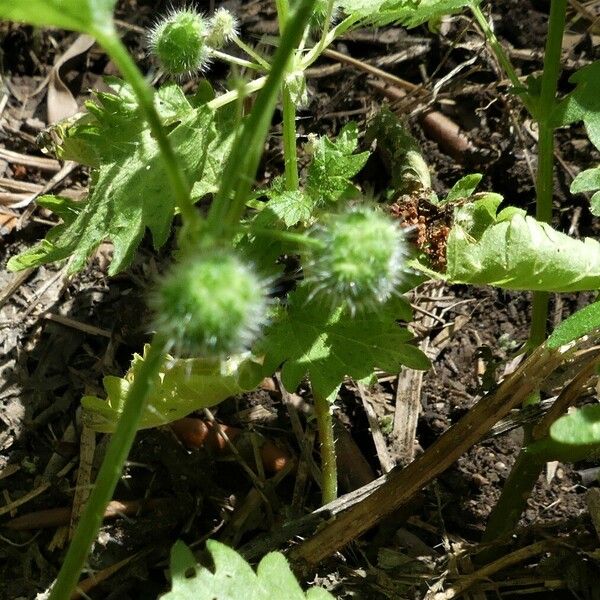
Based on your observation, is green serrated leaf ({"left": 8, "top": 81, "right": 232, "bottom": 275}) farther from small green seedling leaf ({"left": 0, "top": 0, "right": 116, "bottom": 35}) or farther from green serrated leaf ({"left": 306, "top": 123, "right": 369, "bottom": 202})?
small green seedling leaf ({"left": 0, "top": 0, "right": 116, "bottom": 35})

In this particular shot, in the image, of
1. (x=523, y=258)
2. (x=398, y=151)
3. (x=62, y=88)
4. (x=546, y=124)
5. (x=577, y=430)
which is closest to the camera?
(x=577, y=430)

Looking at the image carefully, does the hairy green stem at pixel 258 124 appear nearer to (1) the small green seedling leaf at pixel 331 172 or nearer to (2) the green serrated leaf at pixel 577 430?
(1) the small green seedling leaf at pixel 331 172

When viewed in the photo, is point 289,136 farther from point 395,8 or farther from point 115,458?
point 115,458

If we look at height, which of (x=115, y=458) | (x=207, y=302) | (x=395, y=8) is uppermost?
(x=395, y=8)

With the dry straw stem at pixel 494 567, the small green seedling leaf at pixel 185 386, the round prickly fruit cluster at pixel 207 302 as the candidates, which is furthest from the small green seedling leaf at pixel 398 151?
the round prickly fruit cluster at pixel 207 302

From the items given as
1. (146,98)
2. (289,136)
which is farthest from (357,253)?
(289,136)
